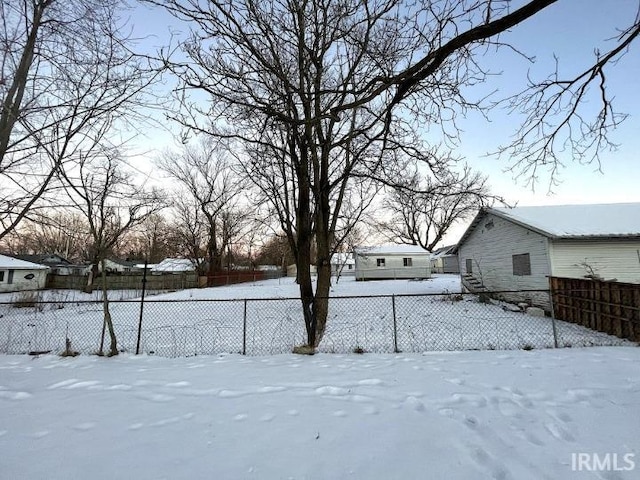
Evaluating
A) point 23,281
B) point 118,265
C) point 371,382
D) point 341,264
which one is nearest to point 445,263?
point 341,264

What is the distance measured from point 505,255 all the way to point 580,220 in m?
3.07

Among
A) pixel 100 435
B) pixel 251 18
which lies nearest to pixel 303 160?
pixel 251 18

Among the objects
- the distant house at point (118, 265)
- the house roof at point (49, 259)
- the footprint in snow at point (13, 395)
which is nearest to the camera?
the footprint in snow at point (13, 395)

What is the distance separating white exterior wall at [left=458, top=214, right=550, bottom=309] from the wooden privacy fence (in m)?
1.85

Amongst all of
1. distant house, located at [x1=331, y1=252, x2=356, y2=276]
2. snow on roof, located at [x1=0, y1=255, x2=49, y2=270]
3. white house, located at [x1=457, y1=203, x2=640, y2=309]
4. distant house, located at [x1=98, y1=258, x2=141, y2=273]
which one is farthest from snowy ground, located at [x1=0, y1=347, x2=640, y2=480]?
distant house, located at [x1=98, y1=258, x2=141, y2=273]

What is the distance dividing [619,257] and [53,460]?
1561cm

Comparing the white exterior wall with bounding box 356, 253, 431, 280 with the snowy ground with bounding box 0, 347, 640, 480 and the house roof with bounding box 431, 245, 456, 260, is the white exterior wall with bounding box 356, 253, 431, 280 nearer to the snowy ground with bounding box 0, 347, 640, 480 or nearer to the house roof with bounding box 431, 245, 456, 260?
the house roof with bounding box 431, 245, 456, 260

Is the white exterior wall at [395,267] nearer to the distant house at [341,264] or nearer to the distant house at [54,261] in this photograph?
the distant house at [341,264]

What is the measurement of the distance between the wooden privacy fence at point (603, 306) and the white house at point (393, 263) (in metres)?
21.9

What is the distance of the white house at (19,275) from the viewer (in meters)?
28.3

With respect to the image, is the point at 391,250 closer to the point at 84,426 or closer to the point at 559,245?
the point at 559,245

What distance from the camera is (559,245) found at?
11125 millimetres

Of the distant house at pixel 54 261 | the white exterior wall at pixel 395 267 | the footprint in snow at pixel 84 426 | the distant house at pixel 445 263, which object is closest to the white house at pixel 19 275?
the distant house at pixel 54 261

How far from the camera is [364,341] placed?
22.4 ft
